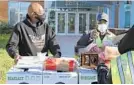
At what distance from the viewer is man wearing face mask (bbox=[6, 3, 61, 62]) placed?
3881 mm

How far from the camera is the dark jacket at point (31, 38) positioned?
3.93 meters

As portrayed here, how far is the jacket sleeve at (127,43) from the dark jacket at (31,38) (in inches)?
66.4

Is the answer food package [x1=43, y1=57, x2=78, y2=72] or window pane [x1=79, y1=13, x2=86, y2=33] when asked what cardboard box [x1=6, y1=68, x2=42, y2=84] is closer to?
food package [x1=43, y1=57, x2=78, y2=72]

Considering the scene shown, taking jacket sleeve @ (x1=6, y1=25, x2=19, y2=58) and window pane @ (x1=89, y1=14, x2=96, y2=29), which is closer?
jacket sleeve @ (x1=6, y1=25, x2=19, y2=58)

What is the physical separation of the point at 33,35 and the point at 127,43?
1.84 metres

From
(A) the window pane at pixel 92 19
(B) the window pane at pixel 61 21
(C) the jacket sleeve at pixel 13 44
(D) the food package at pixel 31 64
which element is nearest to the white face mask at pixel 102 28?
(C) the jacket sleeve at pixel 13 44

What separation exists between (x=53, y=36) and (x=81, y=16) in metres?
30.6

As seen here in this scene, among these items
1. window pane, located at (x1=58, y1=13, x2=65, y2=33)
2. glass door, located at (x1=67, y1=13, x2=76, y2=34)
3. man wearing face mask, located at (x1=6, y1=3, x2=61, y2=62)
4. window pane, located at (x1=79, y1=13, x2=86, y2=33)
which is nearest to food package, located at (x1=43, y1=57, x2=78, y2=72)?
man wearing face mask, located at (x1=6, y1=3, x2=61, y2=62)

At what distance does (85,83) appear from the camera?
2621 millimetres

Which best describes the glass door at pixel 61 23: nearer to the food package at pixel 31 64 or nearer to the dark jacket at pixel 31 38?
the dark jacket at pixel 31 38

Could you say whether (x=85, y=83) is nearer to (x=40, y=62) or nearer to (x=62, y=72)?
(x=62, y=72)

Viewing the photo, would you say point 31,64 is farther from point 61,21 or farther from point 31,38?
point 61,21

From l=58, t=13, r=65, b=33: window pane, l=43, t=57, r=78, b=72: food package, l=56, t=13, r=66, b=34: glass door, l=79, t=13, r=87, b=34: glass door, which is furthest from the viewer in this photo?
l=79, t=13, r=87, b=34: glass door

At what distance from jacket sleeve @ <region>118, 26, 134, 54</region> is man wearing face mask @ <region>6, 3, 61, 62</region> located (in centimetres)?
163
